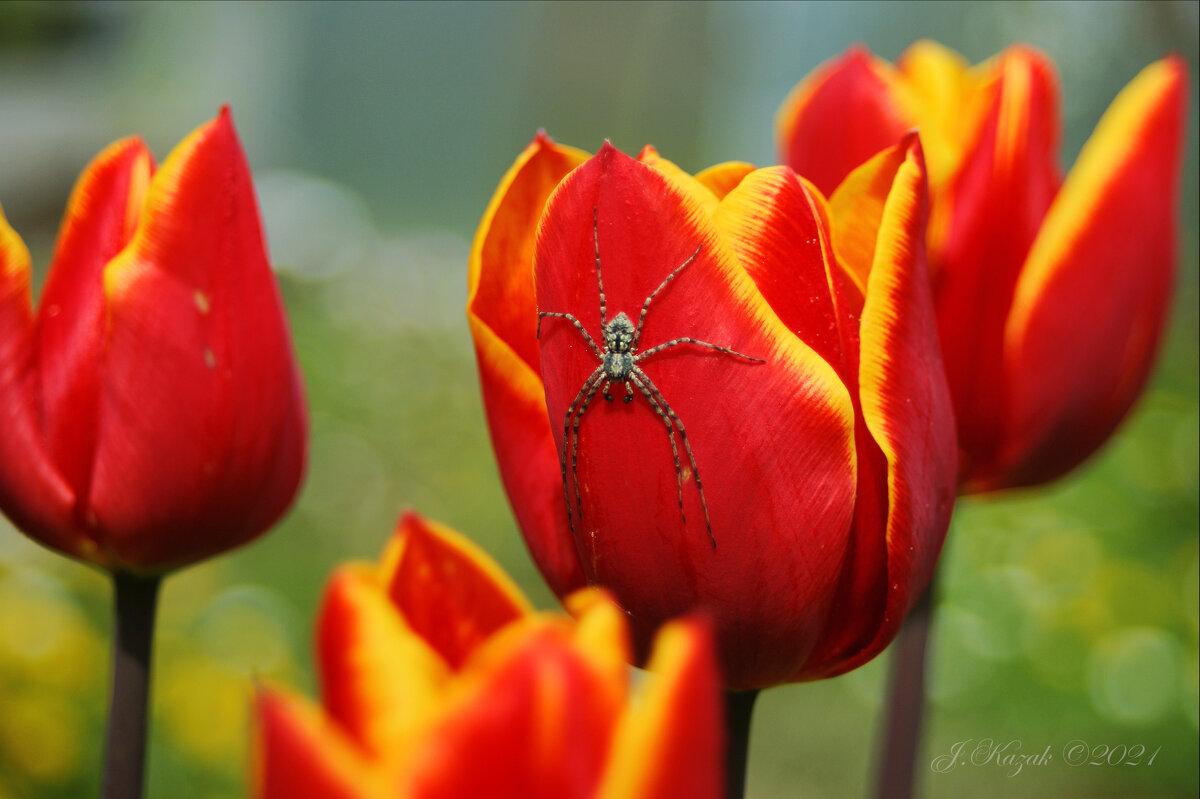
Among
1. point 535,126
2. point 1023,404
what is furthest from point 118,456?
point 535,126

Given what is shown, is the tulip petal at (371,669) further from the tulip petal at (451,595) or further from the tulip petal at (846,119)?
the tulip petal at (846,119)

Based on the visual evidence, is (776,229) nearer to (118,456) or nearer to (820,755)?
(118,456)

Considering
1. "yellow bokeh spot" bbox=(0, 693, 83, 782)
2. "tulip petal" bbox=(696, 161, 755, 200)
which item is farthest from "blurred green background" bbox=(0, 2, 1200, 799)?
"tulip petal" bbox=(696, 161, 755, 200)

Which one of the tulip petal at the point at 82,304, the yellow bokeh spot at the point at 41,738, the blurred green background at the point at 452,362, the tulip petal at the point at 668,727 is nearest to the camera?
the tulip petal at the point at 668,727

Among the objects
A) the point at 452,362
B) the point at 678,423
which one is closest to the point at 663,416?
the point at 678,423

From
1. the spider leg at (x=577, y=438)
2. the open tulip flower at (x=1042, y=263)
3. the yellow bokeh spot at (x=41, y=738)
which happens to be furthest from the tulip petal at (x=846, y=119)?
the yellow bokeh spot at (x=41, y=738)

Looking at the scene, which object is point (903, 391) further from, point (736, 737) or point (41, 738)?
point (41, 738)

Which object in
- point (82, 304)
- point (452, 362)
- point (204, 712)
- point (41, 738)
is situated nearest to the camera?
point (82, 304)
